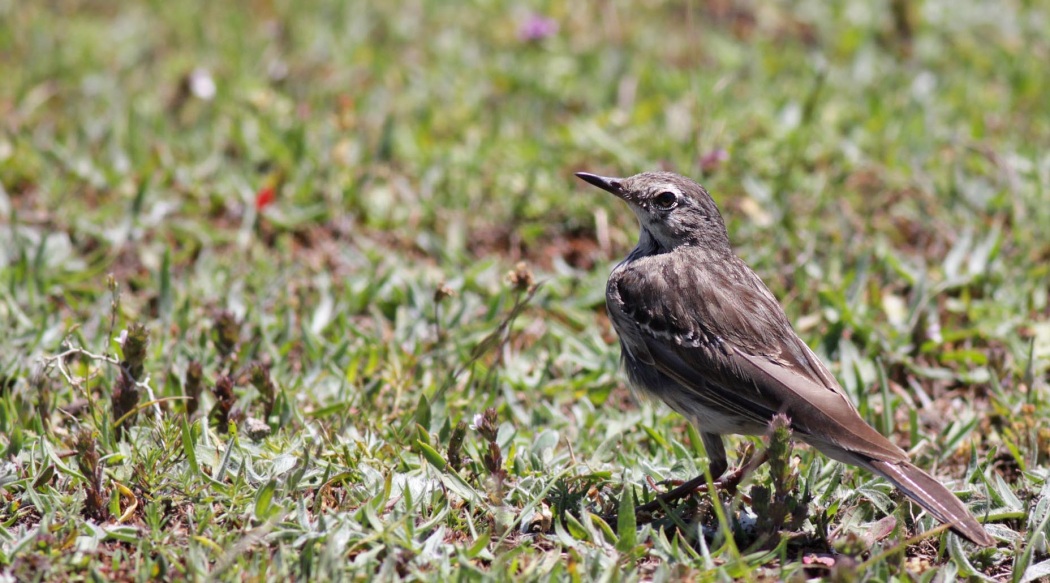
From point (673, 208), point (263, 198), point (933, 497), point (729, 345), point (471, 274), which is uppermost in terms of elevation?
point (673, 208)

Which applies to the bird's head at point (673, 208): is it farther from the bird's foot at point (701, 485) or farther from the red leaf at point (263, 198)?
the red leaf at point (263, 198)

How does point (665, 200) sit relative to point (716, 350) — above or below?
above

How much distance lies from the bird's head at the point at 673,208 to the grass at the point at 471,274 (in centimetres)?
83

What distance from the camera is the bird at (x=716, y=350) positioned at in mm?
4508

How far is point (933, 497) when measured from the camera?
4.32 m

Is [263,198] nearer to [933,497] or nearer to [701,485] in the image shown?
[701,485]

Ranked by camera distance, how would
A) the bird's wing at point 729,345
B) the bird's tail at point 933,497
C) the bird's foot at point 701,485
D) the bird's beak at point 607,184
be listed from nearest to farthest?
1. the bird's tail at point 933,497
2. the bird's wing at point 729,345
3. the bird's foot at point 701,485
4. the bird's beak at point 607,184

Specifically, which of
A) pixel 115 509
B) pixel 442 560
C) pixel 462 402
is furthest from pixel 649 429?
pixel 115 509

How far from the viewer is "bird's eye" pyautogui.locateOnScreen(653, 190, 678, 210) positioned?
584 centimetres

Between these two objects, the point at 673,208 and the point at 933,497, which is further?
the point at 673,208

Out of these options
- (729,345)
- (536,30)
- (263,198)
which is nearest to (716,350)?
(729,345)

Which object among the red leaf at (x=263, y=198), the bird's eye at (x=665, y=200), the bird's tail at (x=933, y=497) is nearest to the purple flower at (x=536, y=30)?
the red leaf at (x=263, y=198)

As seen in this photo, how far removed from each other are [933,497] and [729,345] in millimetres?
1104

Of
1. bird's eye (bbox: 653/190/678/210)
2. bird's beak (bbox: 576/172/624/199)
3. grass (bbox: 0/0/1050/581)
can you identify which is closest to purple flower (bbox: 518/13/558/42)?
grass (bbox: 0/0/1050/581)
